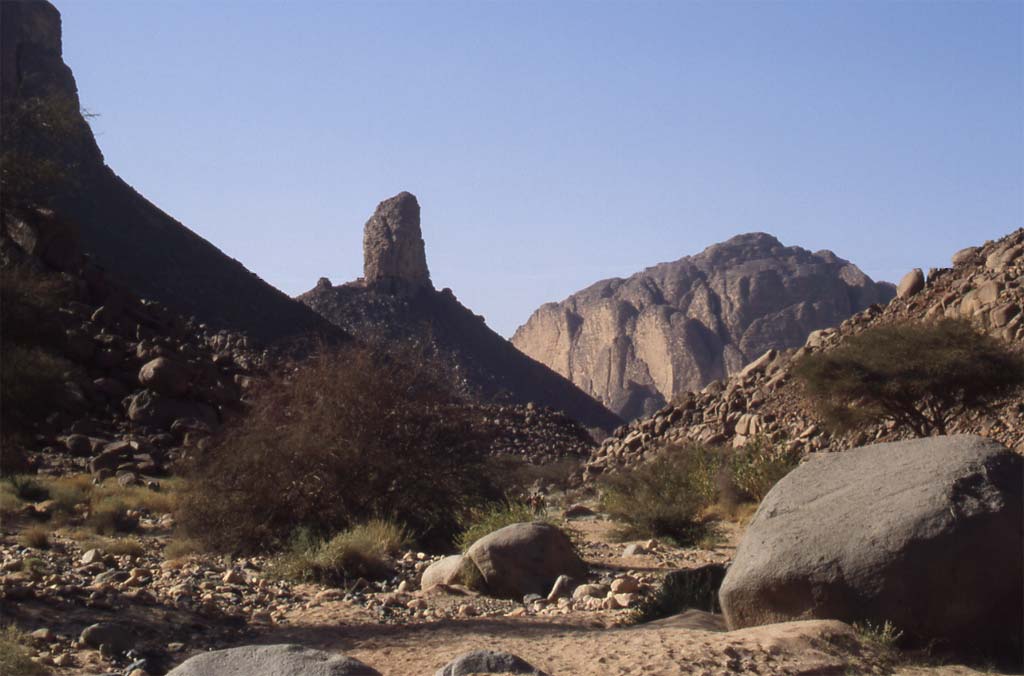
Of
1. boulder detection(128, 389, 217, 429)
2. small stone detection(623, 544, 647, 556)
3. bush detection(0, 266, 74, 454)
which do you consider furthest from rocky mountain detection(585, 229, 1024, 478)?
bush detection(0, 266, 74, 454)

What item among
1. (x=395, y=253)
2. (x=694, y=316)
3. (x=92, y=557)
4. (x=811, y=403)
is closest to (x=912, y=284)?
(x=811, y=403)

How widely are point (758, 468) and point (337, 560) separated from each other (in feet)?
41.3

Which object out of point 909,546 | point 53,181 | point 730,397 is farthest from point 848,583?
point 730,397

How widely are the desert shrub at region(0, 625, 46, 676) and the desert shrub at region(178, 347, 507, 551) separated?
745 cm

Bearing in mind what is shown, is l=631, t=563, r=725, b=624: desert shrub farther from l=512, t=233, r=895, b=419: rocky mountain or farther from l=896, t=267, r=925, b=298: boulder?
l=512, t=233, r=895, b=419: rocky mountain

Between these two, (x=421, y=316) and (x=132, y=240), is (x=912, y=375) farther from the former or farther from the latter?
(x=421, y=316)

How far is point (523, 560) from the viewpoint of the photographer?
13500 mm

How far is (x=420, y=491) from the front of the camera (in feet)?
60.5

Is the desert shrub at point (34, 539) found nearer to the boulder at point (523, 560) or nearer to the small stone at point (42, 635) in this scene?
the small stone at point (42, 635)

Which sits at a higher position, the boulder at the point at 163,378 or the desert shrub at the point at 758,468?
the boulder at the point at 163,378

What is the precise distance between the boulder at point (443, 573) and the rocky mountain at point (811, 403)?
12.0 meters

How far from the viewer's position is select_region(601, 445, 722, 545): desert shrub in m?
19.4

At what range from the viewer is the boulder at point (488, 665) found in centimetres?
741

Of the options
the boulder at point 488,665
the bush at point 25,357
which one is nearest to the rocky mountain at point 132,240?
the bush at point 25,357
